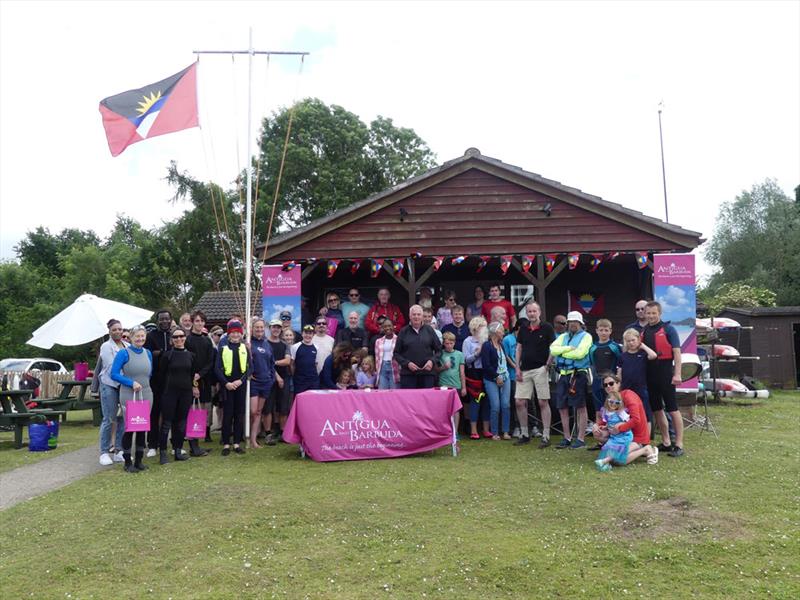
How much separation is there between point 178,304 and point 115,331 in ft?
87.7

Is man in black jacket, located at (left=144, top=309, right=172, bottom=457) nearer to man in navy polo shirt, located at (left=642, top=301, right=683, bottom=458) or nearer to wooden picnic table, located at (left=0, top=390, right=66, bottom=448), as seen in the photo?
wooden picnic table, located at (left=0, top=390, right=66, bottom=448)

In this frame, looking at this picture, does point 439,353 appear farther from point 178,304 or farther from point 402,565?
point 178,304

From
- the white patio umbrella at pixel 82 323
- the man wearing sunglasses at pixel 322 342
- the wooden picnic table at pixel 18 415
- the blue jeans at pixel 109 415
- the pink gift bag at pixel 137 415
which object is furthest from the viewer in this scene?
the white patio umbrella at pixel 82 323

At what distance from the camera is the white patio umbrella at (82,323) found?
13617mm

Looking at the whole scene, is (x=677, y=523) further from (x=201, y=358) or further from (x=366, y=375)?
(x=201, y=358)

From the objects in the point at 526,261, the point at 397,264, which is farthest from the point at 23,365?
the point at 526,261

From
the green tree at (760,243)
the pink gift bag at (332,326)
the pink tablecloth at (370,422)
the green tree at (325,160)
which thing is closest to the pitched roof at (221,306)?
the green tree at (325,160)

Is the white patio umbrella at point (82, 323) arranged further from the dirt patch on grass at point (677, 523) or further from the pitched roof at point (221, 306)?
the dirt patch on grass at point (677, 523)

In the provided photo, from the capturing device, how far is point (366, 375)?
8.94 m

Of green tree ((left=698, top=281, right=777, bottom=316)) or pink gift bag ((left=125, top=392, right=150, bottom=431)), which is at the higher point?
green tree ((left=698, top=281, right=777, bottom=316))

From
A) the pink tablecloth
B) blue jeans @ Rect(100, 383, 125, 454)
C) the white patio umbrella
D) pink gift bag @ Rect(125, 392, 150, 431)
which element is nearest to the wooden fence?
the white patio umbrella

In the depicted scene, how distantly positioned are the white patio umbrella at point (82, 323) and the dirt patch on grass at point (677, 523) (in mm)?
11436

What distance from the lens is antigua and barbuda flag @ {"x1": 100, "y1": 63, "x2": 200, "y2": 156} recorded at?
899 cm

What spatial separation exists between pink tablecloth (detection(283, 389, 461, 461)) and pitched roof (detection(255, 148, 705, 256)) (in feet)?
14.3
